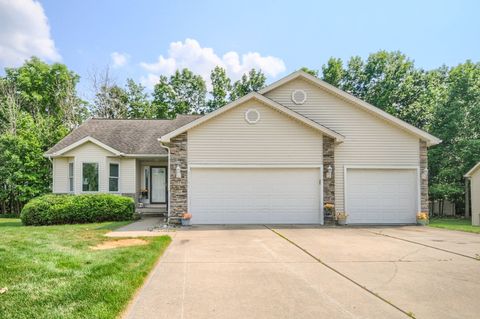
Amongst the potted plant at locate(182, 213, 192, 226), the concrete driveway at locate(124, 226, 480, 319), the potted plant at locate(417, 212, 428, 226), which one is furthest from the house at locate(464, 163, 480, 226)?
the potted plant at locate(182, 213, 192, 226)

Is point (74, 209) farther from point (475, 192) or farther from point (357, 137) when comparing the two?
point (475, 192)

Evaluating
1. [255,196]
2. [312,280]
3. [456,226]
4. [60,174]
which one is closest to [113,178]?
[60,174]

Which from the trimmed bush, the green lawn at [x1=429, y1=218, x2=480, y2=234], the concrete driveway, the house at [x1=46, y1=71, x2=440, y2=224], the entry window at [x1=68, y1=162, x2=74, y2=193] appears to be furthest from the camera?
the entry window at [x1=68, y1=162, x2=74, y2=193]

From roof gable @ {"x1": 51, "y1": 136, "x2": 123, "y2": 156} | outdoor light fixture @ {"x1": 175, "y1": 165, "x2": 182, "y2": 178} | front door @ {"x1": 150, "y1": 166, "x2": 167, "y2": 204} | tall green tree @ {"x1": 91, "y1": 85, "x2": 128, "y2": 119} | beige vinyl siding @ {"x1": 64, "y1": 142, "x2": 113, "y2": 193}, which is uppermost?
tall green tree @ {"x1": 91, "y1": 85, "x2": 128, "y2": 119}

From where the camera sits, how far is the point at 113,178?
55.7 ft

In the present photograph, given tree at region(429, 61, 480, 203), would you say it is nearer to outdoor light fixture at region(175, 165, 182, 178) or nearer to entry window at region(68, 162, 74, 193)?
outdoor light fixture at region(175, 165, 182, 178)

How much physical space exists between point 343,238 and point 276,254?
3.28 metres

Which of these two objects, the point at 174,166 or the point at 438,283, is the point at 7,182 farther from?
the point at 438,283

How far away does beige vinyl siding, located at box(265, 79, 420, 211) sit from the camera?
45.4 ft

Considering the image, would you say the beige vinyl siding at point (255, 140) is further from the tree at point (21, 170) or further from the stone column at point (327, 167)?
the tree at point (21, 170)

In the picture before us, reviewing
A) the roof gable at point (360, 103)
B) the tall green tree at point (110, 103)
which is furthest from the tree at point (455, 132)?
the tall green tree at point (110, 103)

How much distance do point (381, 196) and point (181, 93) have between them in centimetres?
2569

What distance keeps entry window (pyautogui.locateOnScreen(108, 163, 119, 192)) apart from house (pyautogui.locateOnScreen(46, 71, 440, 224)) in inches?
185

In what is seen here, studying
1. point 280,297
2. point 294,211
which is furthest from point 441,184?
point 280,297
